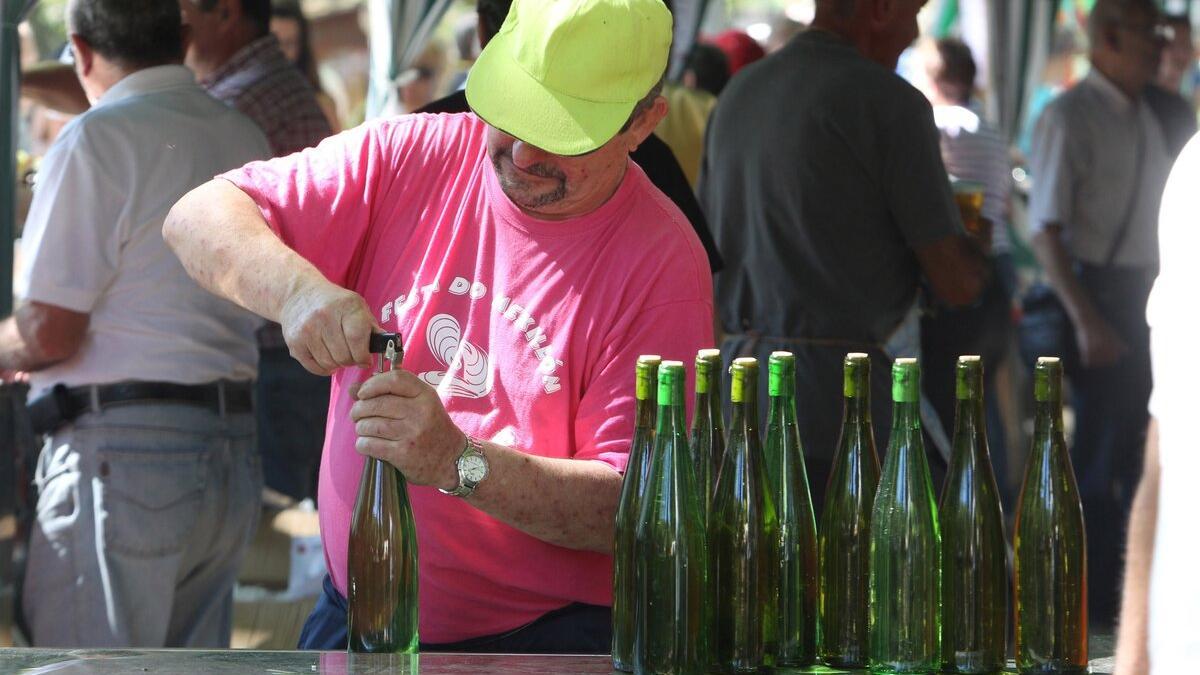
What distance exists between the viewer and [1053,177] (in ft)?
17.3

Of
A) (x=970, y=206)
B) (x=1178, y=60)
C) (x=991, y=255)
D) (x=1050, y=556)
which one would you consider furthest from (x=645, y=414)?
(x=1178, y=60)

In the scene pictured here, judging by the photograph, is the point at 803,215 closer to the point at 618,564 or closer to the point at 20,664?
the point at 618,564

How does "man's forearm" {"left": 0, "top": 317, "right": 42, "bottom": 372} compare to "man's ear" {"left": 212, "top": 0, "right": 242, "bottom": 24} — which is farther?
"man's ear" {"left": 212, "top": 0, "right": 242, "bottom": 24}

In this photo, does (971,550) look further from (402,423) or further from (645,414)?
(402,423)

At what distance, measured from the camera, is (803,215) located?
3.20 meters

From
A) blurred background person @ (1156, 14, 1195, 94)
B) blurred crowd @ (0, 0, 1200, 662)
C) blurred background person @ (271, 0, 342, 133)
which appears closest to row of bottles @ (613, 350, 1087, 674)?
blurred crowd @ (0, 0, 1200, 662)

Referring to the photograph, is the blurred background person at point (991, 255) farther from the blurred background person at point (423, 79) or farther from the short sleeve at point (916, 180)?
the blurred background person at point (423, 79)

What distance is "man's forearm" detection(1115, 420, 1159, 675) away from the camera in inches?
50.1

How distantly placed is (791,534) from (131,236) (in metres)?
1.83

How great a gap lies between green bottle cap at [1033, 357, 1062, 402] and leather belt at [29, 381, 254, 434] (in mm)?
1992

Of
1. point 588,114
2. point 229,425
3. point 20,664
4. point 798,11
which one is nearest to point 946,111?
point 798,11

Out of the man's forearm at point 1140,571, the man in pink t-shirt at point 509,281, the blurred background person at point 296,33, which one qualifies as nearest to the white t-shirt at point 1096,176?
the blurred background person at point 296,33

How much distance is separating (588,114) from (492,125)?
12 centimetres

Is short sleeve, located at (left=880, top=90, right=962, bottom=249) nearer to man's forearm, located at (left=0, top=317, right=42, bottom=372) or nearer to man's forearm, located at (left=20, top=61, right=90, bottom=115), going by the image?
man's forearm, located at (left=0, top=317, right=42, bottom=372)
